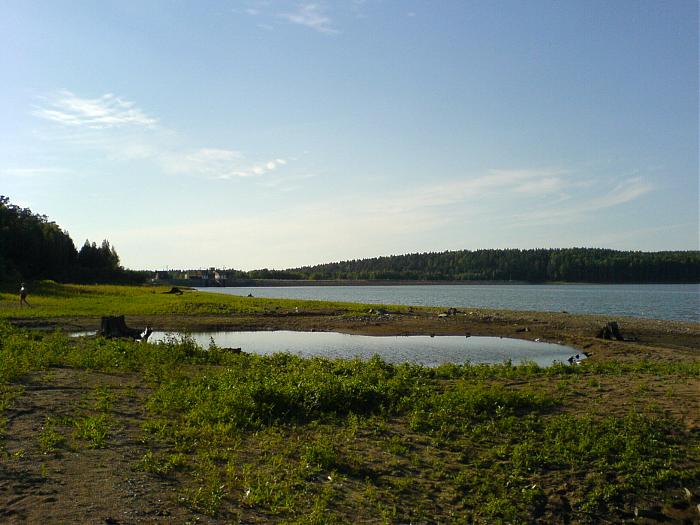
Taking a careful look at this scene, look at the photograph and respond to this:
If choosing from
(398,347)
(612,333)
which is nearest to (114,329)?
(398,347)

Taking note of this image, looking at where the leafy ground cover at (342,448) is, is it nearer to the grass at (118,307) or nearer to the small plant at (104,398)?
the small plant at (104,398)

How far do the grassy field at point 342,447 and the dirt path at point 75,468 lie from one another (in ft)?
0.10

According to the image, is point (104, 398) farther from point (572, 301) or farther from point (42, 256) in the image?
point (42, 256)

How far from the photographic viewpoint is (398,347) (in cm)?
2978

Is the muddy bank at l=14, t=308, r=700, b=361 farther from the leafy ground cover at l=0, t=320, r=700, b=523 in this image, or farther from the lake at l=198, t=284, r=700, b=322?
the leafy ground cover at l=0, t=320, r=700, b=523

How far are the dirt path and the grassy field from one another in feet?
0.10

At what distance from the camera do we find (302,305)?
55.2 meters

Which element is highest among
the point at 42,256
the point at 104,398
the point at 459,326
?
the point at 42,256

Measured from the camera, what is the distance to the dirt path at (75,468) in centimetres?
778

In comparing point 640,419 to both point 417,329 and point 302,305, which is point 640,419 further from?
point 302,305

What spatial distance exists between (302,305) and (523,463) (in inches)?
1791

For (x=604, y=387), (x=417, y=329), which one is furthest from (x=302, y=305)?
(x=604, y=387)

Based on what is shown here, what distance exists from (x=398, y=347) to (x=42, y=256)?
260 ft

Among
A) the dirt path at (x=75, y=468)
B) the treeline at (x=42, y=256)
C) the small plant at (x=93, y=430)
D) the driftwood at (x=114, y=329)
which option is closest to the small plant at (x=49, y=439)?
the dirt path at (x=75, y=468)
